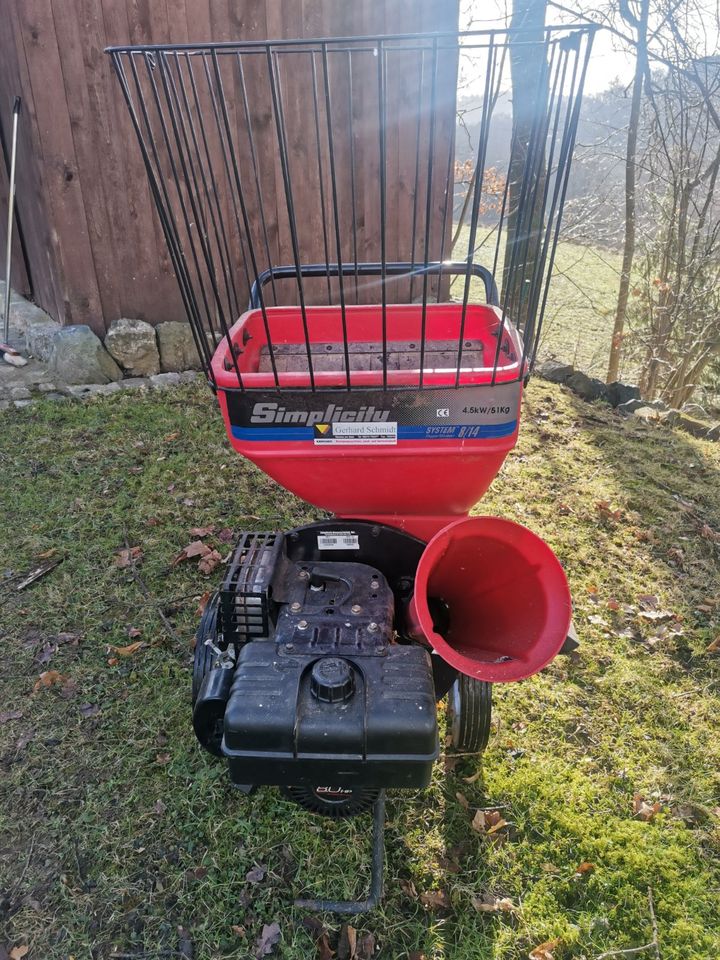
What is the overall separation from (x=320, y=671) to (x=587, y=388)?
4750 millimetres

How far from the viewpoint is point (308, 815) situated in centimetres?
220

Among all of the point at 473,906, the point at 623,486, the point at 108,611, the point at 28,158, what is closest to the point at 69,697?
the point at 108,611

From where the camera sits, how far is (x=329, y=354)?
8.24 ft

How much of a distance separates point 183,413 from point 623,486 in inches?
120

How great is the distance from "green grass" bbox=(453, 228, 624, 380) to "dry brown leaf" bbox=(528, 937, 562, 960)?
233 inches

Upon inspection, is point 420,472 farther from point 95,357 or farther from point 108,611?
point 95,357

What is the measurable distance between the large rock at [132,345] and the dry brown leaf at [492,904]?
4.62 m

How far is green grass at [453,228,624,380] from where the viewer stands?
26.3 feet

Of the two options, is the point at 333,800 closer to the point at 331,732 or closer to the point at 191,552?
the point at 331,732

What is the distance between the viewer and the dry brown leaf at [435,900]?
197 centimetres

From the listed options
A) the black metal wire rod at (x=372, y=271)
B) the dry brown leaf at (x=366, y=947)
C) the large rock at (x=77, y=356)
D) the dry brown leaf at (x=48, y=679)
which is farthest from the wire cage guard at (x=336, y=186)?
the dry brown leaf at (x=366, y=947)

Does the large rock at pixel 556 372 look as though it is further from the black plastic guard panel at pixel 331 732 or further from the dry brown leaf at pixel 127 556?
the black plastic guard panel at pixel 331 732

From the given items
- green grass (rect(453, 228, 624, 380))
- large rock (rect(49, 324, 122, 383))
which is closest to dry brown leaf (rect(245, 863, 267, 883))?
large rock (rect(49, 324, 122, 383))

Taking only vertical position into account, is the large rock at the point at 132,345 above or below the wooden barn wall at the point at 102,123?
below
